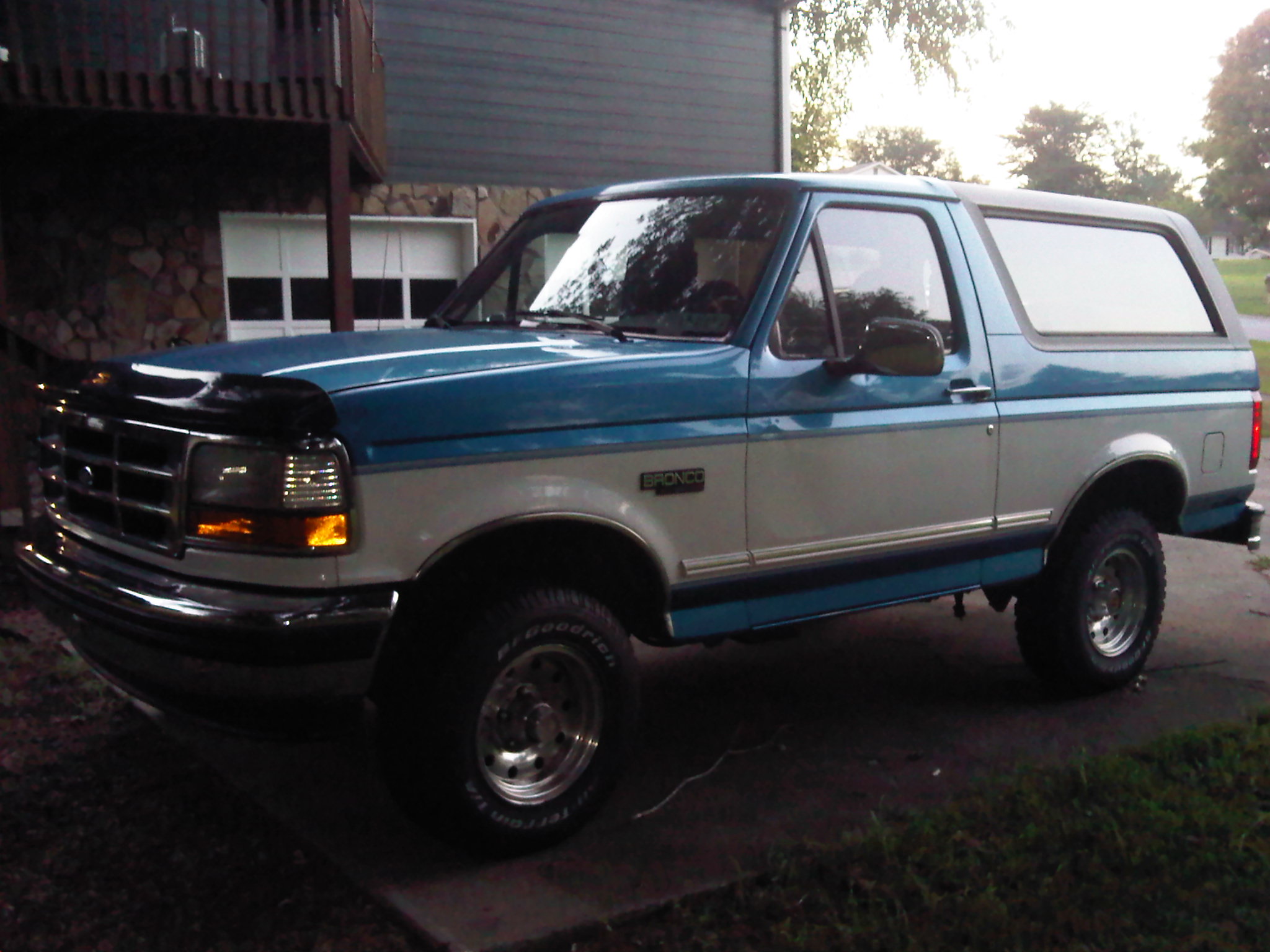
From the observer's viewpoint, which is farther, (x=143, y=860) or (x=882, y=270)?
(x=882, y=270)

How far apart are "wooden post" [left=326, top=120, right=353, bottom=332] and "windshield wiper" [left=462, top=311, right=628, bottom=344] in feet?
19.1

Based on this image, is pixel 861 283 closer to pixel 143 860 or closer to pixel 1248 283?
pixel 143 860

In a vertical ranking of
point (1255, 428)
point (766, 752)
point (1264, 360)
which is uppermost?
point (1255, 428)

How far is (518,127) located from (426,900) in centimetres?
1177

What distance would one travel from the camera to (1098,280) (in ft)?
17.9

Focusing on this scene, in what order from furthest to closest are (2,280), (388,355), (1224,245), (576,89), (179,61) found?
(1224,245) → (576,89) → (179,61) → (2,280) → (388,355)

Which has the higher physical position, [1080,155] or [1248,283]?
[1080,155]

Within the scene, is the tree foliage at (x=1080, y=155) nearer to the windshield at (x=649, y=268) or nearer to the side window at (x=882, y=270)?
the side window at (x=882, y=270)

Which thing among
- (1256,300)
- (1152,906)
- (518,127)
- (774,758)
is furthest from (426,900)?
(1256,300)

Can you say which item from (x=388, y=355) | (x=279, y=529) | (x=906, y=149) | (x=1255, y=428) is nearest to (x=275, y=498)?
(x=279, y=529)

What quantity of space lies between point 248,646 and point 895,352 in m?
2.21

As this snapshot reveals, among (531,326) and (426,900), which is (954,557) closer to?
(531,326)

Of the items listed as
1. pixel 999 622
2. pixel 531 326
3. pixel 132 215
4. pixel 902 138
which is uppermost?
pixel 902 138

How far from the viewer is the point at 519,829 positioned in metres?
3.73
